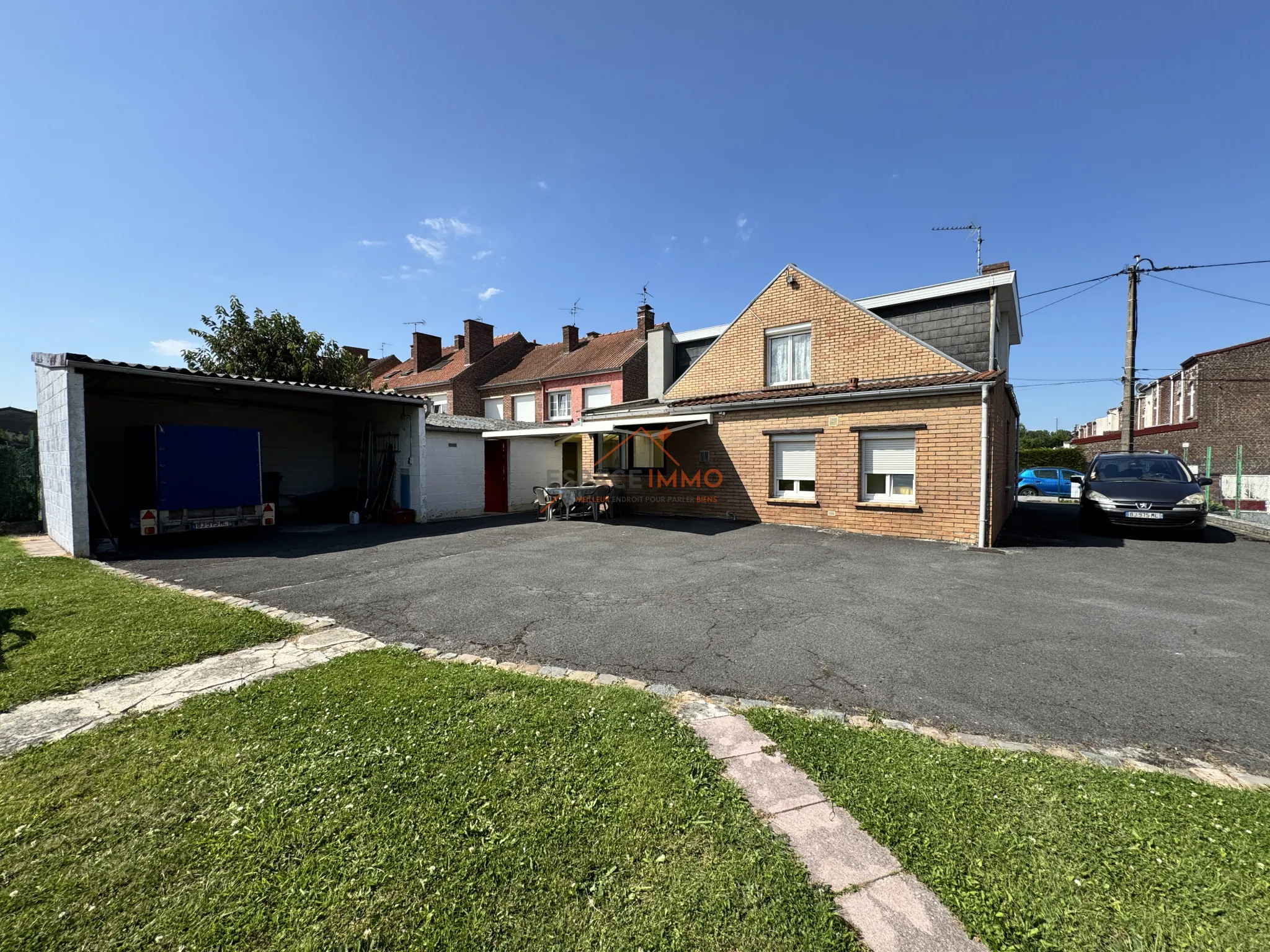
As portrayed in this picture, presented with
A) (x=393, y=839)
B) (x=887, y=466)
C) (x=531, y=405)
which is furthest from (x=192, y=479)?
(x=531, y=405)

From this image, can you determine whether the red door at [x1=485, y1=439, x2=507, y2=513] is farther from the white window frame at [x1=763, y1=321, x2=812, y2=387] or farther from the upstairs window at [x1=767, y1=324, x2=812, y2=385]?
the upstairs window at [x1=767, y1=324, x2=812, y2=385]

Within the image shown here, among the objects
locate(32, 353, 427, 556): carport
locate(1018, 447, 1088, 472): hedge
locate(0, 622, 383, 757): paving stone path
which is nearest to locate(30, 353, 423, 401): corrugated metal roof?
locate(32, 353, 427, 556): carport

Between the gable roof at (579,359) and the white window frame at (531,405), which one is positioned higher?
the gable roof at (579,359)

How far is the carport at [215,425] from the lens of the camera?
882cm

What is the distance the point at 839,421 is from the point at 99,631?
1160 centimetres

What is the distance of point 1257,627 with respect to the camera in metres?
5.00

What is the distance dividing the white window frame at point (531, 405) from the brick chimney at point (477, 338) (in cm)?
326

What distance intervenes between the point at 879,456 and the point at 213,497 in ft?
45.1

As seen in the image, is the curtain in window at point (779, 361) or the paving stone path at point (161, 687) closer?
the paving stone path at point (161, 687)

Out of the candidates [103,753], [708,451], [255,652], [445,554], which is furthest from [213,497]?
[708,451]

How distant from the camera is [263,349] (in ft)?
65.7

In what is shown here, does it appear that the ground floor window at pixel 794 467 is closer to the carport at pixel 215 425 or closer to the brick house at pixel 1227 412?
the carport at pixel 215 425

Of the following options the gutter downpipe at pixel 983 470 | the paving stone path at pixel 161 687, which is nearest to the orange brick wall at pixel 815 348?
the gutter downpipe at pixel 983 470

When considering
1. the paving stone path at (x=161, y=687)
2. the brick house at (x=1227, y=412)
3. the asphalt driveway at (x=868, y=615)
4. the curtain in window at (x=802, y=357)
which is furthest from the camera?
the brick house at (x=1227, y=412)
